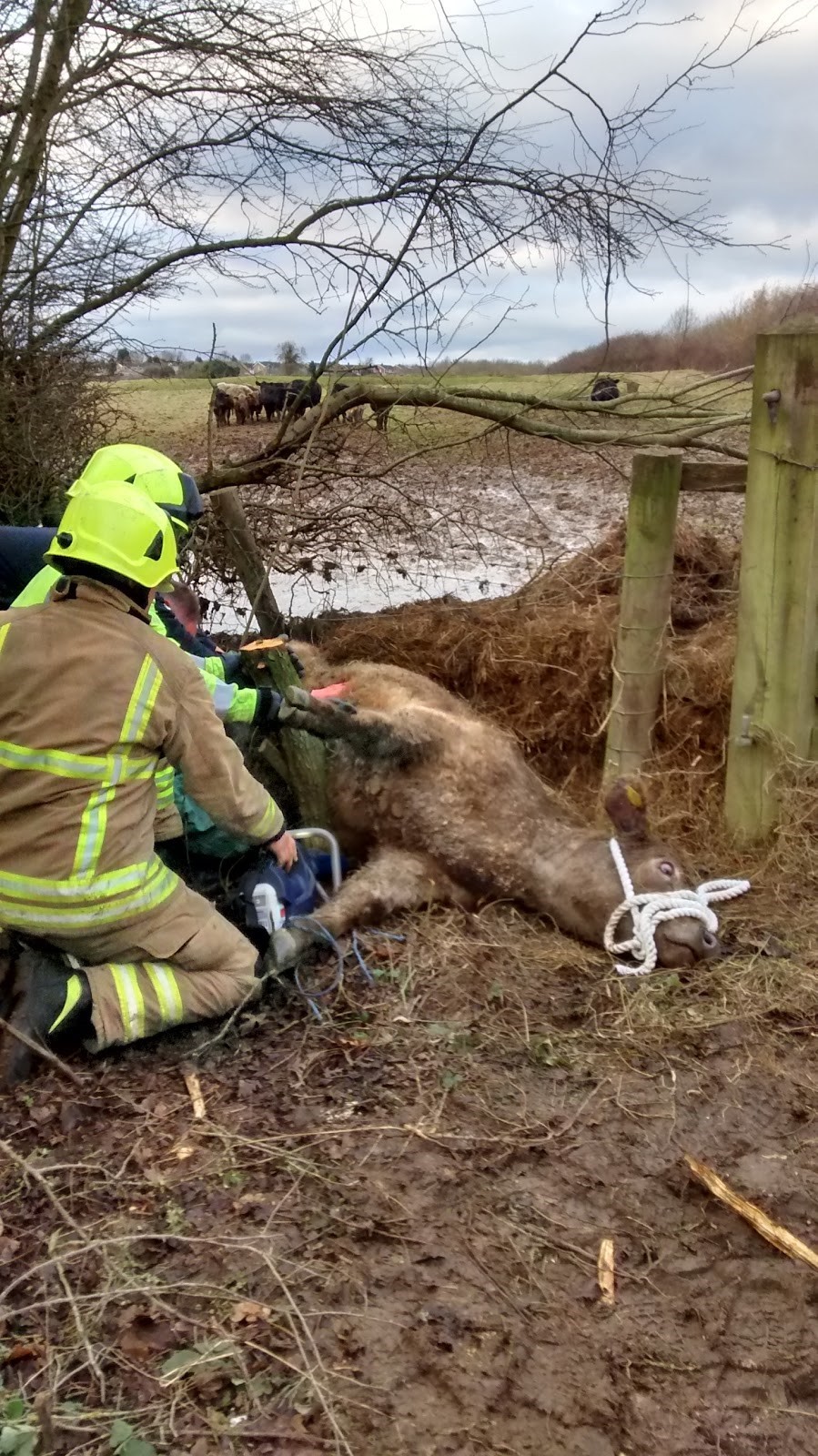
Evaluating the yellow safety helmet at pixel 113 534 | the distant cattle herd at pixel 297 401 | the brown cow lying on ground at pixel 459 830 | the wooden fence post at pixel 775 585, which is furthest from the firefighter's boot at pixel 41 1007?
the distant cattle herd at pixel 297 401

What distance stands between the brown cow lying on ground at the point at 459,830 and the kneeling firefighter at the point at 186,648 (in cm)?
47

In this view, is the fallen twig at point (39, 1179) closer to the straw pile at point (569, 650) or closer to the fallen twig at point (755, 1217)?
the fallen twig at point (755, 1217)

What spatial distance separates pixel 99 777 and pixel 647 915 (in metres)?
2.19

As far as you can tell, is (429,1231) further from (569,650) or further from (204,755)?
(569,650)

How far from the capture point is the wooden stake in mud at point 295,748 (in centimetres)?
512

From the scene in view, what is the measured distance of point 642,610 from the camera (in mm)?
5512

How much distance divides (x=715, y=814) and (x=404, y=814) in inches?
63.3

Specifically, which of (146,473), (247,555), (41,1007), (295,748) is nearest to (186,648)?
(295,748)

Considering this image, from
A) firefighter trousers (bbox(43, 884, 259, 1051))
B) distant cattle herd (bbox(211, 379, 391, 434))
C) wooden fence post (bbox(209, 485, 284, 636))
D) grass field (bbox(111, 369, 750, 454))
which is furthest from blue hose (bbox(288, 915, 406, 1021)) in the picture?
distant cattle herd (bbox(211, 379, 391, 434))

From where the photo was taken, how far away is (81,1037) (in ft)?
12.7

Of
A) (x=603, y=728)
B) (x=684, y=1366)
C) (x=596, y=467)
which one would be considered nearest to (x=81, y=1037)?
(x=684, y=1366)

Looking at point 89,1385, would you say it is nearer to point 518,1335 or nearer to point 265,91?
point 518,1335

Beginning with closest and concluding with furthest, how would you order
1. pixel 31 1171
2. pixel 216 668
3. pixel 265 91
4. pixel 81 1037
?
pixel 31 1171
pixel 81 1037
pixel 216 668
pixel 265 91

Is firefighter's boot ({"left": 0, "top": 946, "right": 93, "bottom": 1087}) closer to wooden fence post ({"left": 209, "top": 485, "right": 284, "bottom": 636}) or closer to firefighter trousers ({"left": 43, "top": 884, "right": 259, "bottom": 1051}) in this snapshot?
firefighter trousers ({"left": 43, "top": 884, "right": 259, "bottom": 1051})
